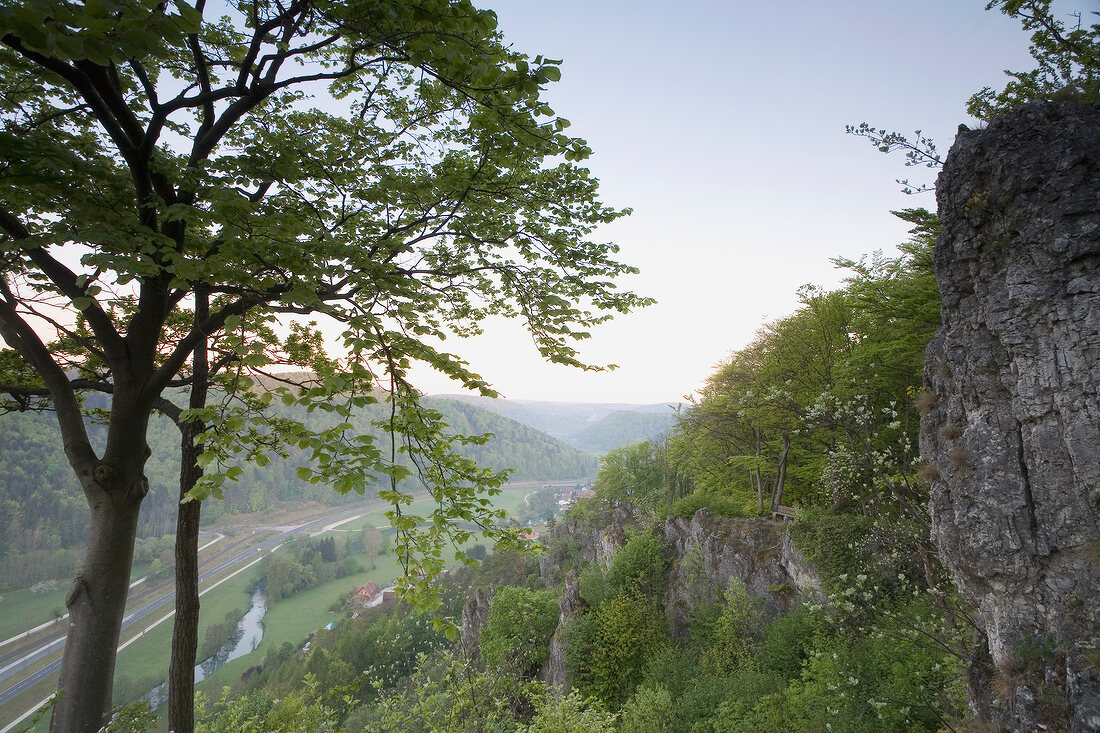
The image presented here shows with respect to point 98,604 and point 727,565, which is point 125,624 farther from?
point 98,604

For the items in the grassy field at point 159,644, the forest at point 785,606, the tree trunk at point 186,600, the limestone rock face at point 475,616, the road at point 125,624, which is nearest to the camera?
the tree trunk at point 186,600

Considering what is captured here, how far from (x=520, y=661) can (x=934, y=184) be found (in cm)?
2263

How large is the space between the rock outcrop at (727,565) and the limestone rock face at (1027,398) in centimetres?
604

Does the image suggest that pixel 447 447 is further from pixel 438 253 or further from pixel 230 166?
pixel 230 166

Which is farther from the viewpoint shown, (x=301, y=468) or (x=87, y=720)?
(x=87, y=720)

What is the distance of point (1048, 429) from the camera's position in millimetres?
5902

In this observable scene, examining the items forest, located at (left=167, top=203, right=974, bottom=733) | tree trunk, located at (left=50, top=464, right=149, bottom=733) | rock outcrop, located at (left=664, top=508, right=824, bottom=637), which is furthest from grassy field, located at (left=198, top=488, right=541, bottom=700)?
tree trunk, located at (left=50, top=464, right=149, bottom=733)

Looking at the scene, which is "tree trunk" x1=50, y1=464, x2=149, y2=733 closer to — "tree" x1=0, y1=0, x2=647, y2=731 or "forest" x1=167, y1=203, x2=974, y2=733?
"tree" x1=0, y1=0, x2=647, y2=731

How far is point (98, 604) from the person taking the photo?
3840 mm

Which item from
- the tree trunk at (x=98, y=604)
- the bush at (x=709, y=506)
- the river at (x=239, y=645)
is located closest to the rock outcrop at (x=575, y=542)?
the bush at (x=709, y=506)

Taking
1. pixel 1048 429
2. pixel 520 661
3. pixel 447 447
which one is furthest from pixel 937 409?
pixel 520 661

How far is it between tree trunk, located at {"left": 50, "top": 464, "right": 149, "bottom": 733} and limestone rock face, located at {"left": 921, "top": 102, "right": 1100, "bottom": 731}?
9681 mm

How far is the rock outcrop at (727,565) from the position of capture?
44.0 feet

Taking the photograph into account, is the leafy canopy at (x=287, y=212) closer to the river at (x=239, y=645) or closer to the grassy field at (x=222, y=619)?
the grassy field at (x=222, y=619)
